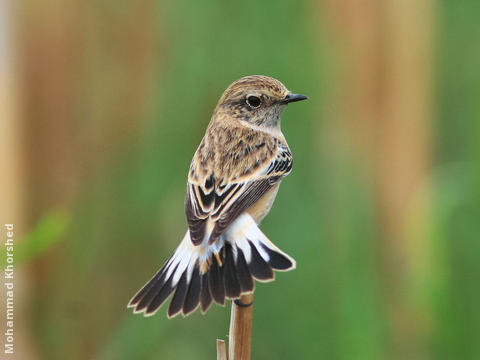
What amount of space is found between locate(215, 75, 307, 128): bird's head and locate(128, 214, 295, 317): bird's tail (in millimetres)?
718

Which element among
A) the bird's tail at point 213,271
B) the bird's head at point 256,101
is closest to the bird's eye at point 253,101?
the bird's head at point 256,101

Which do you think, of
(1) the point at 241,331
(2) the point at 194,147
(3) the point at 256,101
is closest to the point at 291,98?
(3) the point at 256,101

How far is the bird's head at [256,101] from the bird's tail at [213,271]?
72cm

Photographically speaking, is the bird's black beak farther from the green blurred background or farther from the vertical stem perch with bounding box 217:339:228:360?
the vertical stem perch with bounding box 217:339:228:360

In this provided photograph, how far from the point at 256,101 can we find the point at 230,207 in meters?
0.73

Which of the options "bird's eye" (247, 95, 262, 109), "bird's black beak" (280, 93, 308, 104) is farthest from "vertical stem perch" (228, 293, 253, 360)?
"bird's eye" (247, 95, 262, 109)

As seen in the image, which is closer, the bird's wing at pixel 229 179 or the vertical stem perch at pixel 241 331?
the vertical stem perch at pixel 241 331

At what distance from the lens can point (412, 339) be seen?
12.4 ft

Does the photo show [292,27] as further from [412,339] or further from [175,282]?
[175,282]

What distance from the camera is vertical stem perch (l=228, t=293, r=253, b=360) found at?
7.58 ft

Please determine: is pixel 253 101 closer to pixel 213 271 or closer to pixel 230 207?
pixel 230 207

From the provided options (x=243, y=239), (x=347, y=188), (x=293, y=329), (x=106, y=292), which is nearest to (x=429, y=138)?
(x=347, y=188)

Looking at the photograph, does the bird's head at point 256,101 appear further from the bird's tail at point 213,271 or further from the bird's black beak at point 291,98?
the bird's tail at point 213,271

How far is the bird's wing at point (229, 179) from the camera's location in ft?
9.91
